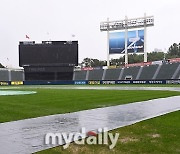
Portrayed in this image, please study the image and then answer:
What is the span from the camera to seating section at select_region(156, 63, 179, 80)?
70406mm

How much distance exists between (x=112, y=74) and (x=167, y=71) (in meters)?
18.0

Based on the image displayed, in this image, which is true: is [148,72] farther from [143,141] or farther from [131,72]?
[143,141]

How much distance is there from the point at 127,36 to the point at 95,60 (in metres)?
66.3

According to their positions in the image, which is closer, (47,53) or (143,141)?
(143,141)

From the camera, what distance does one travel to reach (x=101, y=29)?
86500mm

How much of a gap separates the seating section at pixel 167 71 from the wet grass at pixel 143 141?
203ft

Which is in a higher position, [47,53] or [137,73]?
[47,53]

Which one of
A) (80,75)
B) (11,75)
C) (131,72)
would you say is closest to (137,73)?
(131,72)

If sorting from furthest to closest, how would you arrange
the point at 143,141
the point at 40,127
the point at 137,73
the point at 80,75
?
the point at 80,75 → the point at 137,73 → the point at 40,127 → the point at 143,141

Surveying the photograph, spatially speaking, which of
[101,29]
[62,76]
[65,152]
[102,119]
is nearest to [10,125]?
[102,119]

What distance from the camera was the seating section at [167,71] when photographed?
7041 centimetres

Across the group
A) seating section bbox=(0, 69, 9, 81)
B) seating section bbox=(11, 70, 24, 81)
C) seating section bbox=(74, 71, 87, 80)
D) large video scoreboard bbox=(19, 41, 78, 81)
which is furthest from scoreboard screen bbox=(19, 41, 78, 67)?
seating section bbox=(0, 69, 9, 81)

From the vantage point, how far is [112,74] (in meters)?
85.1

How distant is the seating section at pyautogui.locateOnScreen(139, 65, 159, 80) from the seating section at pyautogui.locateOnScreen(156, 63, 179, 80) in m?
2.18
